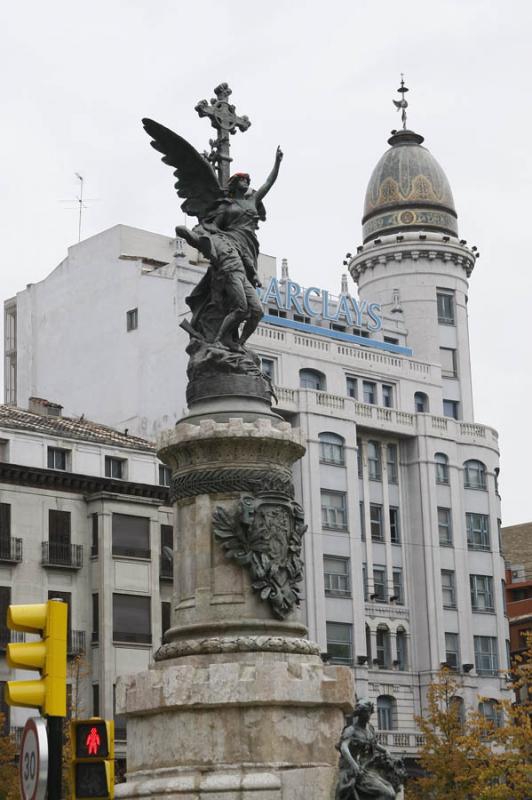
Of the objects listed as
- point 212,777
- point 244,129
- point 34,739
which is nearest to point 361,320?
point 244,129

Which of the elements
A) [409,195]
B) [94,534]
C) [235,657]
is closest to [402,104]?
[409,195]

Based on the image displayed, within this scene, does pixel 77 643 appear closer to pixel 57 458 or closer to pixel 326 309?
pixel 57 458

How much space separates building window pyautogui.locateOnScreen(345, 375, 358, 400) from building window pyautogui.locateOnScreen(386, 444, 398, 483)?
3.34m

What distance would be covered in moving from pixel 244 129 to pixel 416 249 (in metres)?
64.3

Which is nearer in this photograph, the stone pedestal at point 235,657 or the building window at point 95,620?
the stone pedestal at point 235,657

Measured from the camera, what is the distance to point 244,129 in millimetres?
27953

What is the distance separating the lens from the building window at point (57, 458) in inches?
2635

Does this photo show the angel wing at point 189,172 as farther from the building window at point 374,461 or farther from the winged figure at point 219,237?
the building window at point 374,461

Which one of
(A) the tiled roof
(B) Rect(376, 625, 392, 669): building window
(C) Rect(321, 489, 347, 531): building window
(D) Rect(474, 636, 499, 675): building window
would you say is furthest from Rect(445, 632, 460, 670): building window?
(A) the tiled roof

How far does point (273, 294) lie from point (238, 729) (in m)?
61.8

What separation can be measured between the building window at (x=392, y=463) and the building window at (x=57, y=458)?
76.2ft

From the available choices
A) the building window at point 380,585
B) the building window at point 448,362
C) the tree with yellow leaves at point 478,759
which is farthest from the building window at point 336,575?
the building window at point 448,362

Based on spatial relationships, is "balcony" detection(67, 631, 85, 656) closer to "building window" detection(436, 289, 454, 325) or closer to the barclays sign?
the barclays sign

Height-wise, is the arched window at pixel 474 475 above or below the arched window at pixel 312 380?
below
